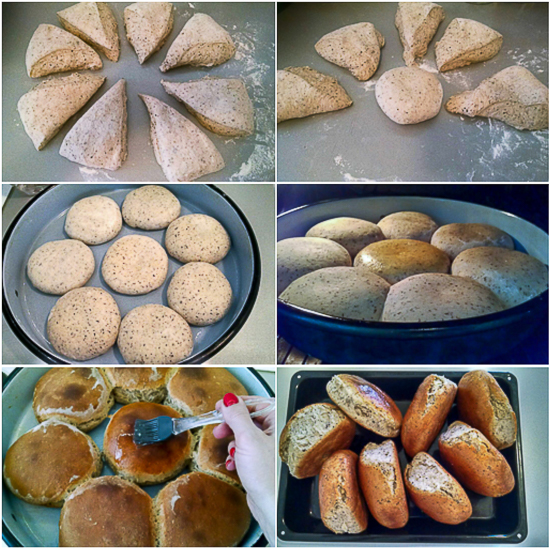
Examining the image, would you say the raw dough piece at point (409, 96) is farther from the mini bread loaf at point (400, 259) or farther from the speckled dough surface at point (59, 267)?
the speckled dough surface at point (59, 267)

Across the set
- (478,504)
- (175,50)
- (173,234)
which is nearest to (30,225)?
(173,234)

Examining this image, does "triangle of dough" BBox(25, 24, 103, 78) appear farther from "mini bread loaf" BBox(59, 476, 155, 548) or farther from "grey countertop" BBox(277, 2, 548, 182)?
"mini bread loaf" BBox(59, 476, 155, 548)

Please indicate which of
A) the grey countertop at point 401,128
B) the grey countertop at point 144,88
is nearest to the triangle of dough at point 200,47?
the grey countertop at point 144,88

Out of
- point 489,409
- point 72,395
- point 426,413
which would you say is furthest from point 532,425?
point 72,395

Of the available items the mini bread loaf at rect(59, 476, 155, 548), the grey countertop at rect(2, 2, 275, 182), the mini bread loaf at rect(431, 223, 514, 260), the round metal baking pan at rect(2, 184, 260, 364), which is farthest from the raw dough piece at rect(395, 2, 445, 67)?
the mini bread loaf at rect(59, 476, 155, 548)

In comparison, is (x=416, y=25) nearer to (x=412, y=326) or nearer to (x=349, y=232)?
(x=349, y=232)
